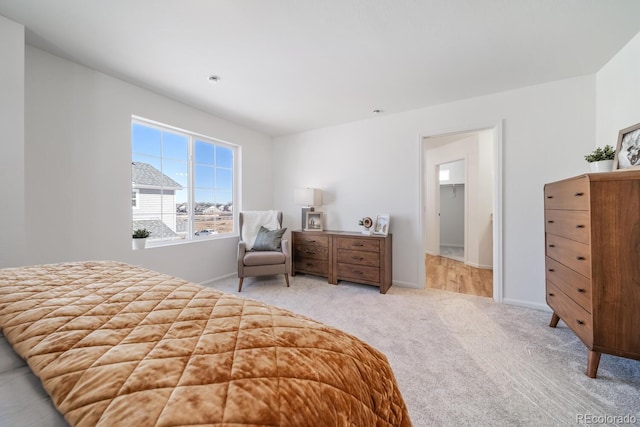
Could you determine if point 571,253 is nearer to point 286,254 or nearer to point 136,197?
point 286,254

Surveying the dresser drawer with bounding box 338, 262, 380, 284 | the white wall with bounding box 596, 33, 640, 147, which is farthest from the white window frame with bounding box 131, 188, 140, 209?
the white wall with bounding box 596, 33, 640, 147

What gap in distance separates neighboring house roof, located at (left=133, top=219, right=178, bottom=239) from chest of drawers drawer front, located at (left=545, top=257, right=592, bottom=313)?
3.97 metres

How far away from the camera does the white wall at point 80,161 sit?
201 centimetres

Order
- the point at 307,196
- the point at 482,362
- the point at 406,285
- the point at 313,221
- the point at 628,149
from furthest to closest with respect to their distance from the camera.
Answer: the point at 313,221
the point at 307,196
the point at 406,285
the point at 628,149
the point at 482,362

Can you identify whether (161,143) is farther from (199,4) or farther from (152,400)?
(152,400)

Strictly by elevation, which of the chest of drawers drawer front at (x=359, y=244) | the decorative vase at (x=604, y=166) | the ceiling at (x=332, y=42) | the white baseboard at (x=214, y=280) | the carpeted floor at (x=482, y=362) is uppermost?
the ceiling at (x=332, y=42)

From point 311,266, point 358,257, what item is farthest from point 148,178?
point 358,257

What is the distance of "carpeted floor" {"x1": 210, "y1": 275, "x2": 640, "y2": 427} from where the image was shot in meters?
1.26

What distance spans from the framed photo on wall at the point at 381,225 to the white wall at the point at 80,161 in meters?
2.69

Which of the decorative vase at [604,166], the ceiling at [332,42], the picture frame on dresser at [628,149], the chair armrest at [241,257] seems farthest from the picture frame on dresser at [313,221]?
the picture frame on dresser at [628,149]

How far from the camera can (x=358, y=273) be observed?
10.5ft

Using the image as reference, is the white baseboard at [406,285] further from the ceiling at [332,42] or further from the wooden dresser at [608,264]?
the ceiling at [332,42]

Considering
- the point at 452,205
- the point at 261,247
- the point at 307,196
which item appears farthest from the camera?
the point at 452,205

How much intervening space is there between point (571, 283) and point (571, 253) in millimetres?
214
